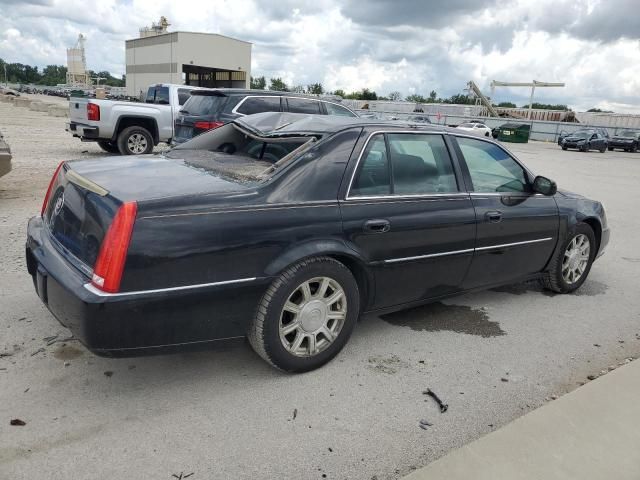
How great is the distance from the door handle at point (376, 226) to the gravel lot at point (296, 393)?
903mm

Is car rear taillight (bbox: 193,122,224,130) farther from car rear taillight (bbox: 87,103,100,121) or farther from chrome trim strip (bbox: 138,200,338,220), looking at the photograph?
chrome trim strip (bbox: 138,200,338,220)

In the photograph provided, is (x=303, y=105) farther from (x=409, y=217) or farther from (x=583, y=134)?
(x=583, y=134)

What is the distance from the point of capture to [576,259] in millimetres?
5199

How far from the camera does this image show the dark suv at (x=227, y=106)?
31.7ft

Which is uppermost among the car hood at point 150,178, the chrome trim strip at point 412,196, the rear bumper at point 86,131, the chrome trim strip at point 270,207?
the car hood at point 150,178

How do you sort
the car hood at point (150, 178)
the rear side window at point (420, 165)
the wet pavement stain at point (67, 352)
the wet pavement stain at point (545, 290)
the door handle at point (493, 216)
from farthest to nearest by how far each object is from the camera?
the wet pavement stain at point (545, 290), the door handle at point (493, 216), the rear side window at point (420, 165), the wet pavement stain at point (67, 352), the car hood at point (150, 178)

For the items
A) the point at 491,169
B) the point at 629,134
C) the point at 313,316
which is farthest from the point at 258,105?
the point at 629,134

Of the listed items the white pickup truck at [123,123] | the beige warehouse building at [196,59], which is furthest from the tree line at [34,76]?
the white pickup truck at [123,123]

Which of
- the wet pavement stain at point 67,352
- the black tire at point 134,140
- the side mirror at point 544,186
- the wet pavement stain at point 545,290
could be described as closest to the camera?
the wet pavement stain at point 67,352

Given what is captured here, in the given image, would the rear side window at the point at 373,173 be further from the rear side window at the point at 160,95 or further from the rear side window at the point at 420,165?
the rear side window at the point at 160,95

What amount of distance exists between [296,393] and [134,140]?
10.8 metres

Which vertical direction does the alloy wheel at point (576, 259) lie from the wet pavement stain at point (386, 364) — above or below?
above

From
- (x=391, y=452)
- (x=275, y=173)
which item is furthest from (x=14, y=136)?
(x=391, y=452)

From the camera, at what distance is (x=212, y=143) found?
4.63 meters
